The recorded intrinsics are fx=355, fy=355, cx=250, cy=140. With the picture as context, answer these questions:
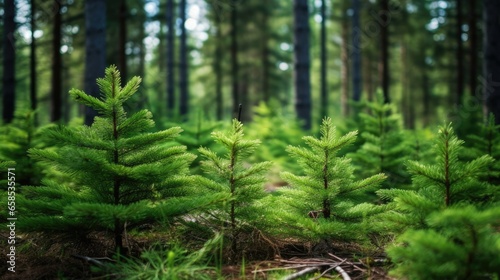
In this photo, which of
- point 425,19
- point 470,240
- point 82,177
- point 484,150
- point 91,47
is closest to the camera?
point 470,240

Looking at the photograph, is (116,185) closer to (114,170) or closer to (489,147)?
(114,170)

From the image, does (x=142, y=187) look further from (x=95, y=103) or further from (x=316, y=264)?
(x=316, y=264)

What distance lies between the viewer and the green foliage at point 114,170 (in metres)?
2.35

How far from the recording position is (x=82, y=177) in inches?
100

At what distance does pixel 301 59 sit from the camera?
8.30 meters

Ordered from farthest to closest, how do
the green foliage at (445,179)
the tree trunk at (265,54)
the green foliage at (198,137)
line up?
1. the tree trunk at (265,54)
2. the green foliage at (198,137)
3. the green foliage at (445,179)

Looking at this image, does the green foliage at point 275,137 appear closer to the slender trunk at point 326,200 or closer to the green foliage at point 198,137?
the green foliage at point 198,137

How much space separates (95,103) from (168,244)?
45.5 inches

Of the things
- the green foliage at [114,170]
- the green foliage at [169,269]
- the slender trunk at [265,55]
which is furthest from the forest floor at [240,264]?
the slender trunk at [265,55]

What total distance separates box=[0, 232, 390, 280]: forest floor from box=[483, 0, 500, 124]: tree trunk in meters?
5.72

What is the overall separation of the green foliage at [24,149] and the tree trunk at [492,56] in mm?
7615

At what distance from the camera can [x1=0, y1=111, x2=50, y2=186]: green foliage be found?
14.5 ft

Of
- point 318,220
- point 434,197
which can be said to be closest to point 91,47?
point 318,220

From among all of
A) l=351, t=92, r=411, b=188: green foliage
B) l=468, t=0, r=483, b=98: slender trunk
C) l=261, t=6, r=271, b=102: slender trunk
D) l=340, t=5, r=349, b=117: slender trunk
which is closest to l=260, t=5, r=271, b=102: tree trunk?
l=261, t=6, r=271, b=102: slender trunk
